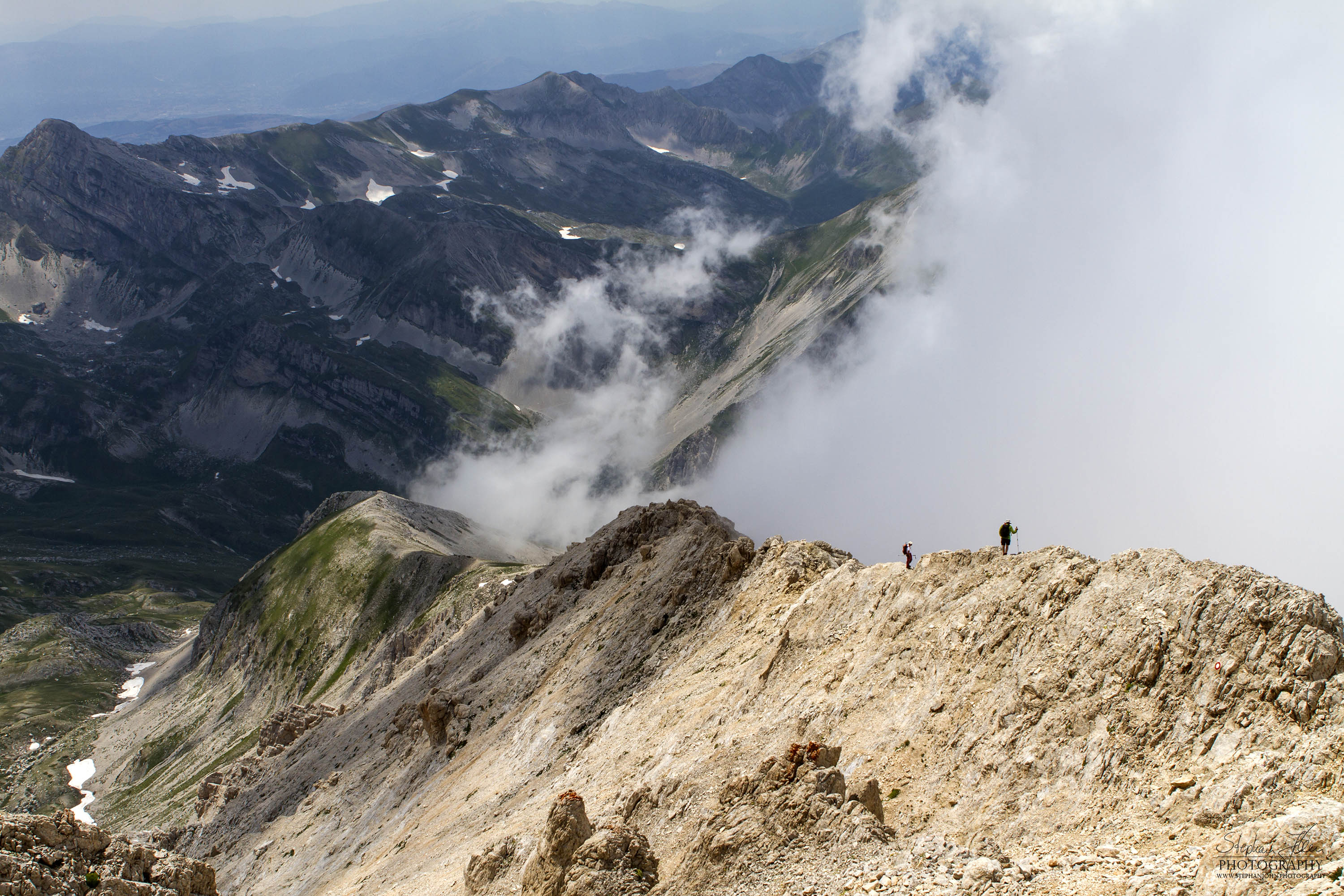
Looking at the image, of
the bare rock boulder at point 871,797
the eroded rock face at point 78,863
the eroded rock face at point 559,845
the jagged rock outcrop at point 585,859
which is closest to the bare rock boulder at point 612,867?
the jagged rock outcrop at point 585,859

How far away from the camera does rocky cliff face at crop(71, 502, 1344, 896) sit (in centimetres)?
2211

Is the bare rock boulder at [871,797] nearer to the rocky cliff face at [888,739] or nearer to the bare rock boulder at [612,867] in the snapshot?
the rocky cliff face at [888,739]

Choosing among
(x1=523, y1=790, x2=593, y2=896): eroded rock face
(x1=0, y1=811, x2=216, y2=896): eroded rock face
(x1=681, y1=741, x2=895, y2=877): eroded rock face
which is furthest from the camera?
(x1=0, y1=811, x2=216, y2=896): eroded rock face

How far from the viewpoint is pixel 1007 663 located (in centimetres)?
3052

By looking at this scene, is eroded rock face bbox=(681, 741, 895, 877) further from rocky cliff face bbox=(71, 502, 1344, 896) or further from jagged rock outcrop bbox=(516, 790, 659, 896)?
jagged rock outcrop bbox=(516, 790, 659, 896)

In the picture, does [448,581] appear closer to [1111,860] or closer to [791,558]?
[791,558]

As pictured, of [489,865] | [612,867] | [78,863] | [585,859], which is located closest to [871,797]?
[612,867]

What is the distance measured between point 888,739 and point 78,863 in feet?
106

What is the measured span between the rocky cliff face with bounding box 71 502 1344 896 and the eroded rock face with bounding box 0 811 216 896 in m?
10.8

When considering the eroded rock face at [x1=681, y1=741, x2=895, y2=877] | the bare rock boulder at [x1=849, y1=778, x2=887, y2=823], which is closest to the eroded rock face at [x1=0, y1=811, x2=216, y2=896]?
the eroded rock face at [x1=681, y1=741, x2=895, y2=877]

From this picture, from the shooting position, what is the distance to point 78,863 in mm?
34094

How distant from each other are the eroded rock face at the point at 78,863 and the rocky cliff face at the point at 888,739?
10.8 metres

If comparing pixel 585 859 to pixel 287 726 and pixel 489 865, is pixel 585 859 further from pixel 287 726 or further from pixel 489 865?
pixel 287 726

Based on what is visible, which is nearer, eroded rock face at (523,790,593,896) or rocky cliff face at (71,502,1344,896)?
rocky cliff face at (71,502,1344,896)
